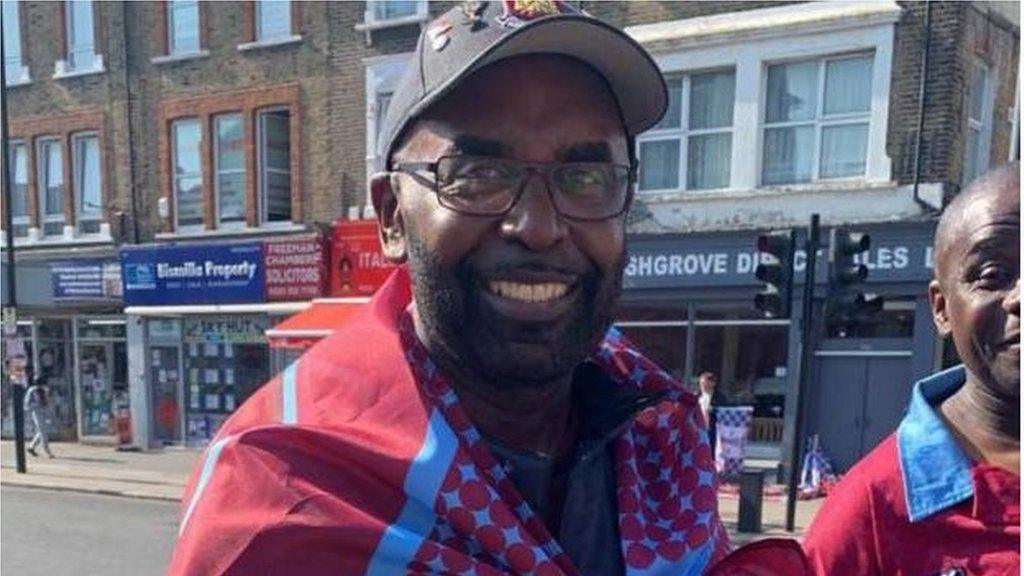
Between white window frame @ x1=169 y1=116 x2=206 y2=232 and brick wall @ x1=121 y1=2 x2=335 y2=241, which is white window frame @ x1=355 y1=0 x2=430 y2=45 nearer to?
brick wall @ x1=121 y1=2 x2=335 y2=241

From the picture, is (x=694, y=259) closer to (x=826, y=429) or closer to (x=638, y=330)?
(x=638, y=330)

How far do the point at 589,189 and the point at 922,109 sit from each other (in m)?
9.24

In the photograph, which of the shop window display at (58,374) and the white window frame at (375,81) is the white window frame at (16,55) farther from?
the white window frame at (375,81)

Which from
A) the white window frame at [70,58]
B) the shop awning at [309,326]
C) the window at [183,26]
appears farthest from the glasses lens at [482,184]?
the white window frame at [70,58]

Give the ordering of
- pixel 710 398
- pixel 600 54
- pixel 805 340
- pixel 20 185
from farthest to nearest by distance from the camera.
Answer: pixel 20 185, pixel 710 398, pixel 805 340, pixel 600 54

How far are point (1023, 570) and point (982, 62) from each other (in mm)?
10278

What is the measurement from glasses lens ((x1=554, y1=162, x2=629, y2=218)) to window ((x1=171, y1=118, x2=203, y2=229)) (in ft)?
45.2

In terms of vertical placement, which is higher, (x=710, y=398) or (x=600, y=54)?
(x=600, y=54)

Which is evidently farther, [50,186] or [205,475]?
[50,186]

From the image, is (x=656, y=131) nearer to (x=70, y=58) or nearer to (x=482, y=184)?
(x=482, y=184)

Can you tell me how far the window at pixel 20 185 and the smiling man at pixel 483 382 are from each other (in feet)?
55.4

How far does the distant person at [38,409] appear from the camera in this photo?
14.2 m

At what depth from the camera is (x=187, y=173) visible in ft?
46.9

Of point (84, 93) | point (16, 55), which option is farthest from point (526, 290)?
point (16, 55)
